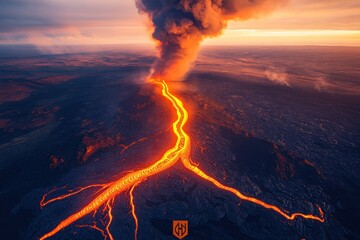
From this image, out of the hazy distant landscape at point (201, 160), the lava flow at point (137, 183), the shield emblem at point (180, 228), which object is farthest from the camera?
the lava flow at point (137, 183)

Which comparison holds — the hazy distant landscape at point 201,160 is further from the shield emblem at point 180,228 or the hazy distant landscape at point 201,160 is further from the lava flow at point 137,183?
the lava flow at point 137,183

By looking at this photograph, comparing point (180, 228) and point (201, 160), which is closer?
point (180, 228)

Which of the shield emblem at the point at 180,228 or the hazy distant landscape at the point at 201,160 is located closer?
the shield emblem at the point at 180,228

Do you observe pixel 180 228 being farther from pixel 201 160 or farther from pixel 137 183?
pixel 201 160

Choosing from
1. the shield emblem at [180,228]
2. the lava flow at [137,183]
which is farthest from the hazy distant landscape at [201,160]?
the lava flow at [137,183]

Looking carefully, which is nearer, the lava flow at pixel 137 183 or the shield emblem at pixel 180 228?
the shield emblem at pixel 180 228

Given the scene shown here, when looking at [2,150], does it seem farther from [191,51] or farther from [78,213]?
[191,51]

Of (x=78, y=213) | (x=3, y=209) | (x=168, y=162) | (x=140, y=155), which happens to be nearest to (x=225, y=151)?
(x=168, y=162)

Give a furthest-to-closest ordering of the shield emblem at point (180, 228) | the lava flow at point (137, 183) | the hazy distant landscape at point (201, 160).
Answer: the lava flow at point (137, 183) → the hazy distant landscape at point (201, 160) → the shield emblem at point (180, 228)

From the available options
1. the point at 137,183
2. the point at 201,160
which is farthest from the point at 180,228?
the point at 201,160
